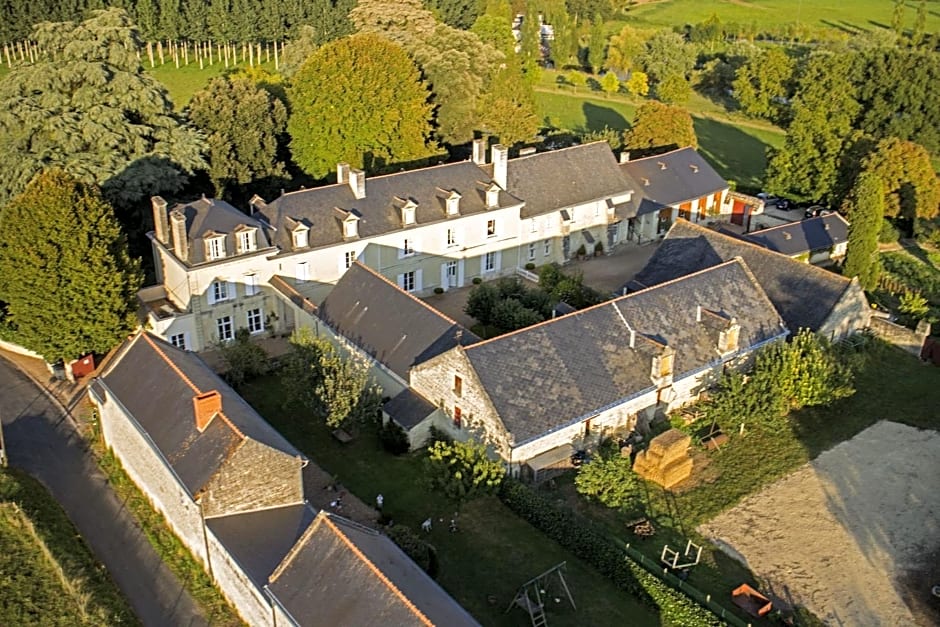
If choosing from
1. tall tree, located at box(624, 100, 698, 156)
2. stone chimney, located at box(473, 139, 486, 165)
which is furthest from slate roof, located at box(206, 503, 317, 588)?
tall tree, located at box(624, 100, 698, 156)

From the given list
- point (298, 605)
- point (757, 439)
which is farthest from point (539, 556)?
point (757, 439)

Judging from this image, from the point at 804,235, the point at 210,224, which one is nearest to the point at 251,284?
the point at 210,224

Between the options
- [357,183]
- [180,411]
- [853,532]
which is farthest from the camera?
[357,183]

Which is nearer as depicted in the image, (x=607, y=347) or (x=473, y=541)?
(x=473, y=541)

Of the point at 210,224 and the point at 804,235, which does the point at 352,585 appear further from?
the point at 804,235

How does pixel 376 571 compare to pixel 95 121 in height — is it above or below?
below

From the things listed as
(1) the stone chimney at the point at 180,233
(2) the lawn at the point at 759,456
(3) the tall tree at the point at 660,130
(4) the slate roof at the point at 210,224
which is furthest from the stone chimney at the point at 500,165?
(2) the lawn at the point at 759,456

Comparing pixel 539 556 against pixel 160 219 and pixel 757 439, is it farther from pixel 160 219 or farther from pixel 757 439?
pixel 160 219
